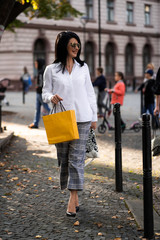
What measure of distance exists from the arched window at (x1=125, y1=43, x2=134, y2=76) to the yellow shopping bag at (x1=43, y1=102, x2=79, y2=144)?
39412 mm

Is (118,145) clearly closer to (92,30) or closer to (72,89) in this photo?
(72,89)

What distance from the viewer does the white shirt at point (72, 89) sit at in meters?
4.56

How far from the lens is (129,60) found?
43.7 metres

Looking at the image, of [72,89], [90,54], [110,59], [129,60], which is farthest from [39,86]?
[129,60]

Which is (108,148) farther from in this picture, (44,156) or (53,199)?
(53,199)

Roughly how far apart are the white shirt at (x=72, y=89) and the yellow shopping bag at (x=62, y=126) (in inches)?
7.2

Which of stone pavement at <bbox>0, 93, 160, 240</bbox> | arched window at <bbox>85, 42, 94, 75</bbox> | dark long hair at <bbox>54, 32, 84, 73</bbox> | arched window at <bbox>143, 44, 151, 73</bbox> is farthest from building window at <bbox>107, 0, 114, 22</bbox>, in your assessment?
dark long hair at <bbox>54, 32, 84, 73</bbox>

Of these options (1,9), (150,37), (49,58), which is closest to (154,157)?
(1,9)

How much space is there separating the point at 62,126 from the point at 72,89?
A: 16.2 inches

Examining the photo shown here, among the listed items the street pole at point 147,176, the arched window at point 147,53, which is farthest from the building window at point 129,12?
the street pole at point 147,176

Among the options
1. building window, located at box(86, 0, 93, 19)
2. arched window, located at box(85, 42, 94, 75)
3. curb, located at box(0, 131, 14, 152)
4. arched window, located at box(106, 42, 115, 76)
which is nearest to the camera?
curb, located at box(0, 131, 14, 152)

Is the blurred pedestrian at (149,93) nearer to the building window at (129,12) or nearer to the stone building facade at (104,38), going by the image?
the stone building facade at (104,38)

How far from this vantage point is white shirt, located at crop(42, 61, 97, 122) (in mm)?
4559

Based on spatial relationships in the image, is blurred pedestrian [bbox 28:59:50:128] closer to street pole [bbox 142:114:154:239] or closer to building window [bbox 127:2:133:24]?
street pole [bbox 142:114:154:239]
